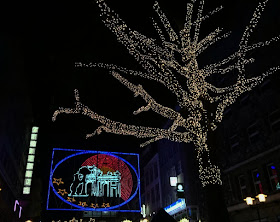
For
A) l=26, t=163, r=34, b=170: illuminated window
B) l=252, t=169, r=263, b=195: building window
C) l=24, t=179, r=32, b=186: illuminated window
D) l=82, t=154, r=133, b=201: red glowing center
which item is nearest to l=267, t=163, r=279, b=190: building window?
l=252, t=169, r=263, b=195: building window

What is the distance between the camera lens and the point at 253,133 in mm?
18406

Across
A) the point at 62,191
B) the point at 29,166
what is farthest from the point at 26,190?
the point at 62,191

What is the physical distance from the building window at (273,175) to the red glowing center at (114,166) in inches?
623

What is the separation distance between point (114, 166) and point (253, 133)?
16371mm

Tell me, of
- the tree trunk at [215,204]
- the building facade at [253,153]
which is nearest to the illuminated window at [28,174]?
the building facade at [253,153]

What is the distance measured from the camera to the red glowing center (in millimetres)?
29541

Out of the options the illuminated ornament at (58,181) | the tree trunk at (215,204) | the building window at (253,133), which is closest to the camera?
the tree trunk at (215,204)

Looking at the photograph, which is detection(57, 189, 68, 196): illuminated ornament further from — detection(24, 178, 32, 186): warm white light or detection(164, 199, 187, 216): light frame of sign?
detection(164, 199, 187, 216): light frame of sign

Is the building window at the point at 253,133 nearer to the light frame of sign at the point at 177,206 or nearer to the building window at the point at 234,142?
the building window at the point at 234,142

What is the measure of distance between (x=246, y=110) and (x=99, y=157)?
16.4 metres

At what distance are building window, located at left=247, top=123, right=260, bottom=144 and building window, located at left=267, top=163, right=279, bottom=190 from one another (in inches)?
75.1

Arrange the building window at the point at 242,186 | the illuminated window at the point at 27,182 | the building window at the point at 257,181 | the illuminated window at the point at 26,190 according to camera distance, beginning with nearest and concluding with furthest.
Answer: the building window at the point at 257,181 < the building window at the point at 242,186 < the illuminated window at the point at 26,190 < the illuminated window at the point at 27,182

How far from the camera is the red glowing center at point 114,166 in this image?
2954 centimetres

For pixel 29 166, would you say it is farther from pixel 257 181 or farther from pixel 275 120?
pixel 275 120
